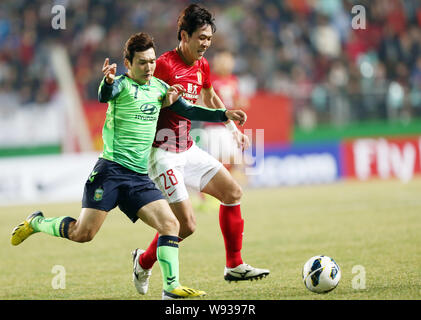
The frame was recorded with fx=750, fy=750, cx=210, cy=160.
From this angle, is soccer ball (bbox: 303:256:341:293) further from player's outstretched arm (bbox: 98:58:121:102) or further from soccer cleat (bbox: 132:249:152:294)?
player's outstretched arm (bbox: 98:58:121:102)

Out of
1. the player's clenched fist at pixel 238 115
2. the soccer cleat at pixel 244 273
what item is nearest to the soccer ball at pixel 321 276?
the soccer cleat at pixel 244 273

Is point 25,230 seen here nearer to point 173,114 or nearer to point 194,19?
point 173,114

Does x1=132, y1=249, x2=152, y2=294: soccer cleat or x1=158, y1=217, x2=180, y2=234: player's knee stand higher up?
x1=158, y1=217, x2=180, y2=234: player's knee

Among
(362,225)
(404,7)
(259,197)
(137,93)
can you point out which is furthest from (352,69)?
(137,93)

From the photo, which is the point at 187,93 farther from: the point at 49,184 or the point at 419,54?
the point at 419,54

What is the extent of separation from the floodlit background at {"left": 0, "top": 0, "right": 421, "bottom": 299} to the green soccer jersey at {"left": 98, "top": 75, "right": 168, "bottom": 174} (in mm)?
3892

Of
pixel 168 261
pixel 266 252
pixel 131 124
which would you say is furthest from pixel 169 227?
pixel 266 252

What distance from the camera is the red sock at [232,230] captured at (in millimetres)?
6104

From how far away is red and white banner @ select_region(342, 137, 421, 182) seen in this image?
16562mm

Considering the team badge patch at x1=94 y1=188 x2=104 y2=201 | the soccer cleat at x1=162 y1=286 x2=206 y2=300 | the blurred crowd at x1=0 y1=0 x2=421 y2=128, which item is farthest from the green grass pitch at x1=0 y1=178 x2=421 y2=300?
the blurred crowd at x1=0 y1=0 x2=421 y2=128

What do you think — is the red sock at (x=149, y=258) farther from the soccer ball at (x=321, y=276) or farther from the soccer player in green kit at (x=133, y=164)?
the soccer ball at (x=321, y=276)

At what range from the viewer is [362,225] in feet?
30.6

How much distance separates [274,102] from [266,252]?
9045 mm
